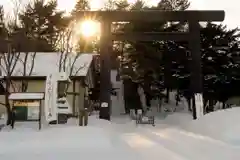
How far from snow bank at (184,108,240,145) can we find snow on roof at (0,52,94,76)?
14305 mm

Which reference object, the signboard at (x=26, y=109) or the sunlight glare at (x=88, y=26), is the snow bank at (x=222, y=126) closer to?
the signboard at (x=26, y=109)

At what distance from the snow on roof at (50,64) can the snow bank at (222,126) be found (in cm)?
1431

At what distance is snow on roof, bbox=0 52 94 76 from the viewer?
28.9 metres

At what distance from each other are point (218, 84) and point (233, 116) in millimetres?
19015

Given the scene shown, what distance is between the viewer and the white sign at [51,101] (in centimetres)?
1583

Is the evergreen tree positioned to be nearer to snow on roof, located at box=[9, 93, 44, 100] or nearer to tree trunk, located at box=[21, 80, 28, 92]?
tree trunk, located at box=[21, 80, 28, 92]

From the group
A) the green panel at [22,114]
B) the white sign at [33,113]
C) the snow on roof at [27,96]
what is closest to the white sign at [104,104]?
the white sign at [33,113]

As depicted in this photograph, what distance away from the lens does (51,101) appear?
15.9 metres

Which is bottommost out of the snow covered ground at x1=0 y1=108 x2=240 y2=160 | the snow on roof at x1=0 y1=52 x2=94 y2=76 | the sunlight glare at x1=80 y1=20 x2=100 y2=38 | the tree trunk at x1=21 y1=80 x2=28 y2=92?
the snow covered ground at x1=0 y1=108 x2=240 y2=160

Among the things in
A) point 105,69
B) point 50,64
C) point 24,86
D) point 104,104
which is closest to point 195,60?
point 105,69

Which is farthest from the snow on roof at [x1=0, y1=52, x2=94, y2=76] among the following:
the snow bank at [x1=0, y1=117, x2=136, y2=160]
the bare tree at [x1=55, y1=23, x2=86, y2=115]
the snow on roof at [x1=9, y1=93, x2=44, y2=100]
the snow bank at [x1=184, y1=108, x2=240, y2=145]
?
the snow bank at [x1=0, y1=117, x2=136, y2=160]

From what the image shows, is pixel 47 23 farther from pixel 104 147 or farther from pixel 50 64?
pixel 104 147

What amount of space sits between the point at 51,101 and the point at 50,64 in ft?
49.9

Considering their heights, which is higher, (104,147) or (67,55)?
(67,55)
